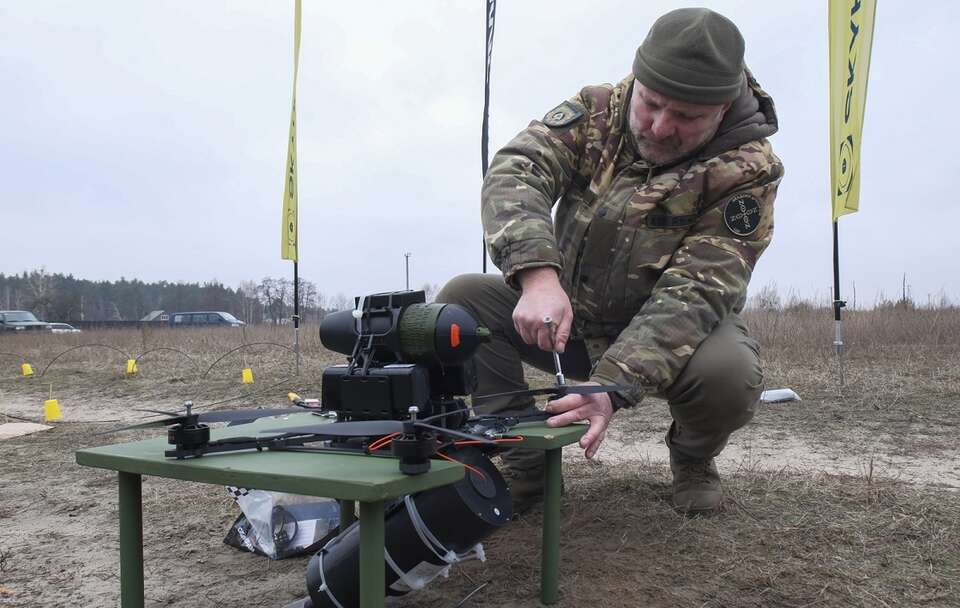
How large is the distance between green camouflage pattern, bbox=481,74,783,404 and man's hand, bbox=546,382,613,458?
90 millimetres

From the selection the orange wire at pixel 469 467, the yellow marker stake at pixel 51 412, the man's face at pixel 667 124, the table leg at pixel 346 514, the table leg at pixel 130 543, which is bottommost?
the yellow marker stake at pixel 51 412

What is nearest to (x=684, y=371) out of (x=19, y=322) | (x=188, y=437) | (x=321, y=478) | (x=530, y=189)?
(x=530, y=189)

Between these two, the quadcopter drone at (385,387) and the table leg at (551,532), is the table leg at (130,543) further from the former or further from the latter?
the table leg at (551,532)

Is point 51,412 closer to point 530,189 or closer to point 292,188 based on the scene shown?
point 292,188

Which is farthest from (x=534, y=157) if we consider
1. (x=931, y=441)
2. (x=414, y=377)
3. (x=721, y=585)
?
(x=931, y=441)

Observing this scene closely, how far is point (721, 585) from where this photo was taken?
157cm

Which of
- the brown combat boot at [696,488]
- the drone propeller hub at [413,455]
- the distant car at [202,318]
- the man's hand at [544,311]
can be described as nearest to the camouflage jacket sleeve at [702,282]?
the man's hand at [544,311]

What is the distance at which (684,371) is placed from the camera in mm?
1815

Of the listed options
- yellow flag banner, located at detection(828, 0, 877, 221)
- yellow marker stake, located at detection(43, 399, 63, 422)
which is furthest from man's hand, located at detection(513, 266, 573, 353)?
yellow marker stake, located at detection(43, 399, 63, 422)

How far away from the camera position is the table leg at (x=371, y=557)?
3.31 feet

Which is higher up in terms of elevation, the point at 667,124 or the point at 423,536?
the point at 667,124

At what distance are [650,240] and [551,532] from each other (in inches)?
37.1

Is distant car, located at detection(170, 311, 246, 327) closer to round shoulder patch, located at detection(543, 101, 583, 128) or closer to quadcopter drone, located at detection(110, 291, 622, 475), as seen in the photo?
round shoulder patch, located at detection(543, 101, 583, 128)

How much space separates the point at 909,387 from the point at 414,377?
5.02m
